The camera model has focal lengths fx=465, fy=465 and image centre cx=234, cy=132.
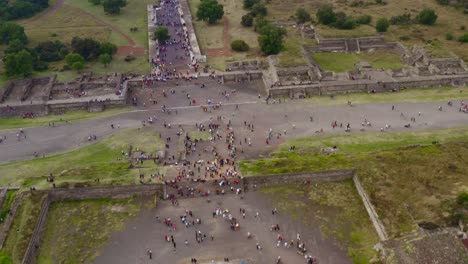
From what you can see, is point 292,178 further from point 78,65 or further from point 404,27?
point 404,27

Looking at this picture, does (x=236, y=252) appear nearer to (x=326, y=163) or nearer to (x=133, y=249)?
(x=133, y=249)

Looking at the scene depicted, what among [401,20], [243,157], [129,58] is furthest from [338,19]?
[243,157]

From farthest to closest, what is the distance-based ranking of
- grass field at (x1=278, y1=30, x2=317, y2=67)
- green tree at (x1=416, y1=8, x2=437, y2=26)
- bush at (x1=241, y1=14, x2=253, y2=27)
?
1. bush at (x1=241, y1=14, x2=253, y2=27)
2. green tree at (x1=416, y1=8, x2=437, y2=26)
3. grass field at (x1=278, y1=30, x2=317, y2=67)

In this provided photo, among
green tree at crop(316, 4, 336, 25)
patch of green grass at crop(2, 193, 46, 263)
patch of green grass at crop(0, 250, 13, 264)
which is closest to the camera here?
patch of green grass at crop(0, 250, 13, 264)

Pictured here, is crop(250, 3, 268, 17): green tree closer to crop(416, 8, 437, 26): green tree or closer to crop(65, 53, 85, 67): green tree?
crop(416, 8, 437, 26): green tree

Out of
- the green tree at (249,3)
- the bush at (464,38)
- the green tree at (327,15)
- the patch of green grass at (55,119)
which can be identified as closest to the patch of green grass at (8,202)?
the patch of green grass at (55,119)

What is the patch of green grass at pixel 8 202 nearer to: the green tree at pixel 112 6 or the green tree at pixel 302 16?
the green tree at pixel 112 6

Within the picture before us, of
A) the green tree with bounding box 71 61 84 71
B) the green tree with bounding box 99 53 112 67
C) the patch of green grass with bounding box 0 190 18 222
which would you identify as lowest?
the green tree with bounding box 71 61 84 71

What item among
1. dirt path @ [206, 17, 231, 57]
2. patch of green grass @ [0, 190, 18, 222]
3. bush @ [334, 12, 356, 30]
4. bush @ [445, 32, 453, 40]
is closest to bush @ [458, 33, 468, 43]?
bush @ [445, 32, 453, 40]
